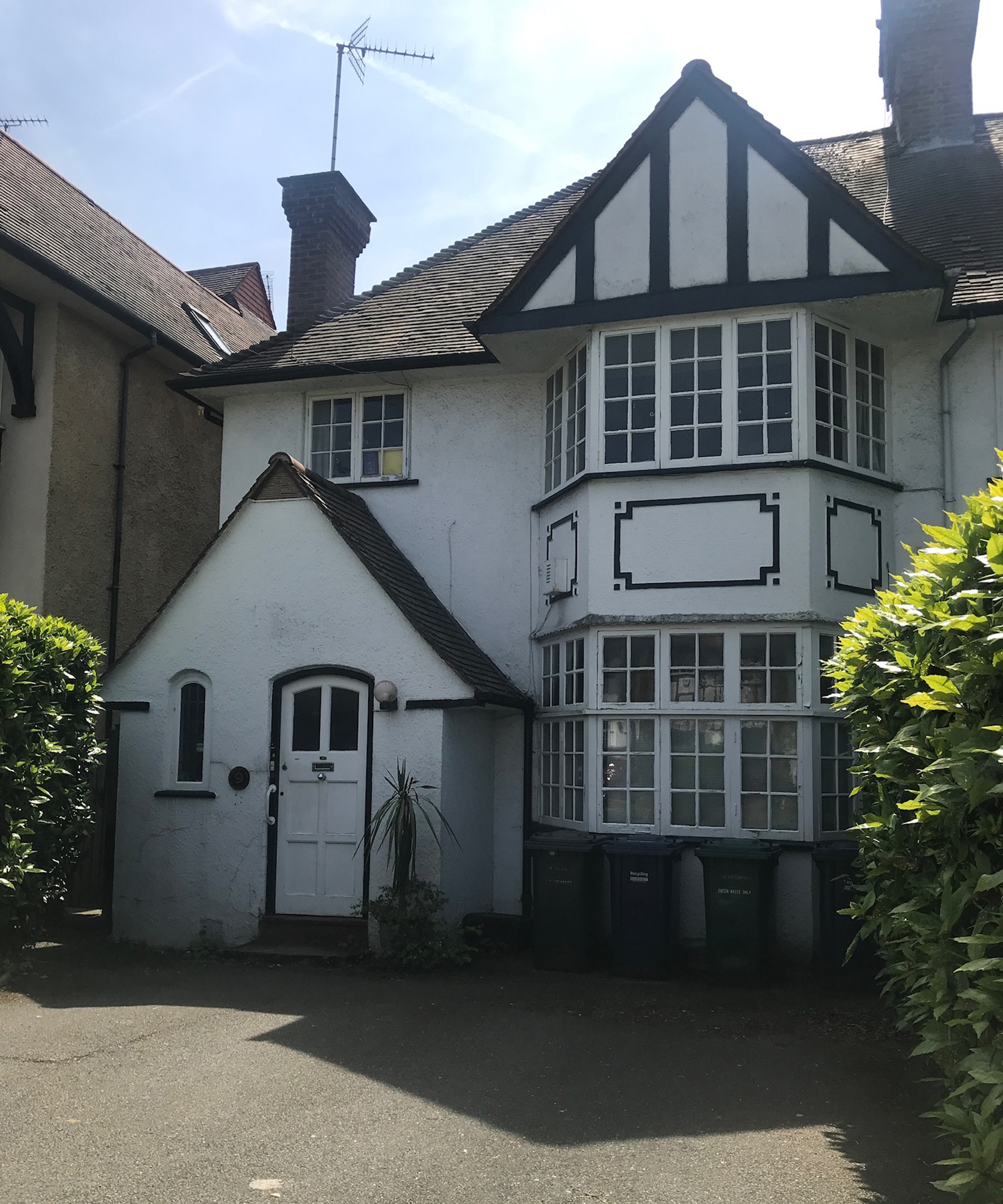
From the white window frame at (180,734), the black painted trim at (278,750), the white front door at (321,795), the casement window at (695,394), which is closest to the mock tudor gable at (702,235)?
the casement window at (695,394)

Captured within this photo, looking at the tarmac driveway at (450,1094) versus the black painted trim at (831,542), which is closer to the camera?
the tarmac driveway at (450,1094)

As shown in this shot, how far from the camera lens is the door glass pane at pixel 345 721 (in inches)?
411

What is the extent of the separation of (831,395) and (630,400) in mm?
1891

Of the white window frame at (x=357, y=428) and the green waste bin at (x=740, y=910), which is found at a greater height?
the white window frame at (x=357, y=428)

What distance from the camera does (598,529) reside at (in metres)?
10.3

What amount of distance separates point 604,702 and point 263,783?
3370 mm

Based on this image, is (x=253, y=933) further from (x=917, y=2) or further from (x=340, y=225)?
(x=917, y=2)

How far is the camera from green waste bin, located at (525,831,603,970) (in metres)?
9.29

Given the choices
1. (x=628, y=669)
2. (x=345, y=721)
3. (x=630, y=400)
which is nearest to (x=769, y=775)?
(x=628, y=669)

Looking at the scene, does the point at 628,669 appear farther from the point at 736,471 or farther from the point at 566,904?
the point at 566,904

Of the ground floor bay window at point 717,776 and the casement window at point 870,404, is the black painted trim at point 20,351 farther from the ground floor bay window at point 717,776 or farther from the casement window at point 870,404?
the casement window at point 870,404

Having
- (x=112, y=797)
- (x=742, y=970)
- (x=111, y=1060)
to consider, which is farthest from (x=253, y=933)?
(x=742, y=970)

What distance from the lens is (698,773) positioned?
988 centimetres

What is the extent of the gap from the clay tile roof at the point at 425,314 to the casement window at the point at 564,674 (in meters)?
3.23
